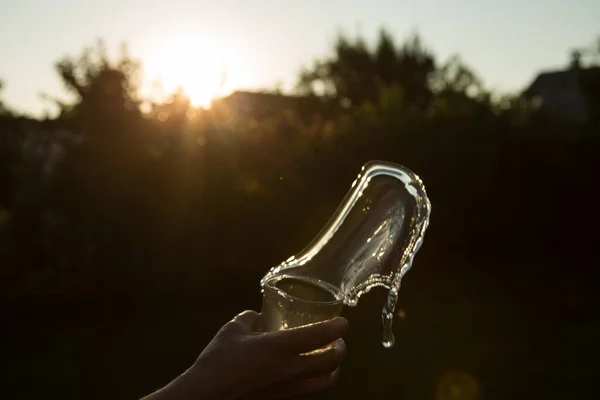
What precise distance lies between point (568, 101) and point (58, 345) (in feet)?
105

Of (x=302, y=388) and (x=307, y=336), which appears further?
(x=302, y=388)

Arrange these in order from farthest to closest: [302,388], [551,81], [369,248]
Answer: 1. [551,81]
2. [369,248]
3. [302,388]

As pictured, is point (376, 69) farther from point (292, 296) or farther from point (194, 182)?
point (292, 296)

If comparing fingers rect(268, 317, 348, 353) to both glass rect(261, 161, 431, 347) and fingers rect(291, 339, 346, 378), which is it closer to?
fingers rect(291, 339, 346, 378)

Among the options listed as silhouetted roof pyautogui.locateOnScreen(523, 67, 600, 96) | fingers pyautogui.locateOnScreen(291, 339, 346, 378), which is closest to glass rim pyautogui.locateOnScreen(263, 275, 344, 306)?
fingers pyautogui.locateOnScreen(291, 339, 346, 378)

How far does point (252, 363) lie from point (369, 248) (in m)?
0.58

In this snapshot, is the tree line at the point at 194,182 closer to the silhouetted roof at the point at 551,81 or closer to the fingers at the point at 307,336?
the fingers at the point at 307,336

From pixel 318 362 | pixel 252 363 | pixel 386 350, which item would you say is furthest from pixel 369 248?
pixel 386 350

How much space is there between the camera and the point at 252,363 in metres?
1.43

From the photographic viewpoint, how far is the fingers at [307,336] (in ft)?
4.66

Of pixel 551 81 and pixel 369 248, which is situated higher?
pixel 551 81

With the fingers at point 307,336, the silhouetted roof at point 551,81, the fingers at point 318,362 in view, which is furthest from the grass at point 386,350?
the silhouetted roof at point 551,81

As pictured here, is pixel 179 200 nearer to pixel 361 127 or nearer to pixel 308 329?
pixel 361 127

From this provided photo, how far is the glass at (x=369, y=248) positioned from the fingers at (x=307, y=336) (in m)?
0.25
